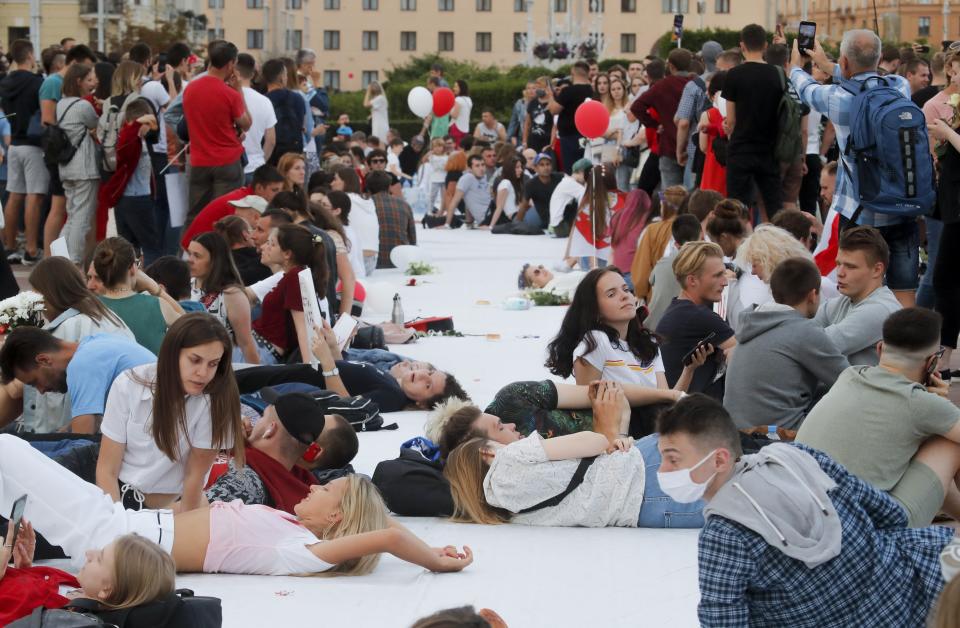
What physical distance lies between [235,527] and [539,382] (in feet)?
6.43

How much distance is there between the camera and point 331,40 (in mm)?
87375

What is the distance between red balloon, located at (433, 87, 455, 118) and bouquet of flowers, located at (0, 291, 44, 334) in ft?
60.5

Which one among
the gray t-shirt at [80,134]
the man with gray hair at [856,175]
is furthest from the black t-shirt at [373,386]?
the gray t-shirt at [80,134]

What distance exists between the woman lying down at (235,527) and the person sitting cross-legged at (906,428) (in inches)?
57.2

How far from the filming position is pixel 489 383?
30.1ft

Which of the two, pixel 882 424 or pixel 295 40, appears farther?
pixel 295 40

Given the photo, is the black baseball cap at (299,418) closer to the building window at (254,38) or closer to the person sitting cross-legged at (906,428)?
the person sitting cross-legged at (906,428)

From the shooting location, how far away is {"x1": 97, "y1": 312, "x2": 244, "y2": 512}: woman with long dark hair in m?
5.42

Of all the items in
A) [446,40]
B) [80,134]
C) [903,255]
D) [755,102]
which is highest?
[446,40]

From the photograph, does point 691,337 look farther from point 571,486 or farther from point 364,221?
point 364,221

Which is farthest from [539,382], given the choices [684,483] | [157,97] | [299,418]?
[157,97]

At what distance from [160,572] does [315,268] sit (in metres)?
4.69

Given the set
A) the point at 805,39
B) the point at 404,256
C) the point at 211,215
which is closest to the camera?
the point at 805,39

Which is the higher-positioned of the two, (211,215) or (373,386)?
(211,215)
